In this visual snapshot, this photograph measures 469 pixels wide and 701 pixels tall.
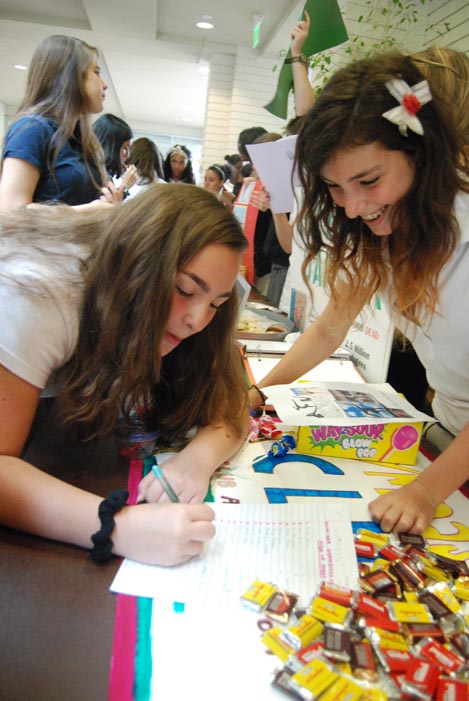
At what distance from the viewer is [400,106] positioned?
0.82 meters

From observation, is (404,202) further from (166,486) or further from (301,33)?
(301,33)

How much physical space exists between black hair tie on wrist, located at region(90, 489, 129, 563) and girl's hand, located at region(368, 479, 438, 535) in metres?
0.40

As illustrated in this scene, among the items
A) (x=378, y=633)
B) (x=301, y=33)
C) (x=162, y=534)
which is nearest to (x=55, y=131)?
(x=301, y=33)

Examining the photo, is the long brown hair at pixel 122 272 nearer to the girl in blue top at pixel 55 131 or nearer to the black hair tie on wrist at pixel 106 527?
the black hair tie on wrist at pixel 106 527

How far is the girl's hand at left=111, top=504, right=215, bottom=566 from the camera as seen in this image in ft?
2.11

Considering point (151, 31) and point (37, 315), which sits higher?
point (151, 31)

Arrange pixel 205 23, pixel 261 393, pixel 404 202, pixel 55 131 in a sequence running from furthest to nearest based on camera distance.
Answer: pixel 205 23 < pixel 55 131 < pixel 261 393 < pixel 404 202

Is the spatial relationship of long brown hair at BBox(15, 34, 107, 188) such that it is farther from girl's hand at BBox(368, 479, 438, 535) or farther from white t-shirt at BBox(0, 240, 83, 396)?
girl's hand at BBox(368, 479, 438, 535)

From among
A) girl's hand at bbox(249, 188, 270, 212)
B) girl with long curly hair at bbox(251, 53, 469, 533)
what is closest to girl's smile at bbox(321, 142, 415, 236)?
girl with long curly hair at bbox(251, 53, 469, 533)

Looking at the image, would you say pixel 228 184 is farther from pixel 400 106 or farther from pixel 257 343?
pixel 400 106

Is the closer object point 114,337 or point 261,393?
point 114,337

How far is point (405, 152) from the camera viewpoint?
0.85m

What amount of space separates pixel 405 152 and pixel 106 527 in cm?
75

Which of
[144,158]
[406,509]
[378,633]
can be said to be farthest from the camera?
[144,158]
